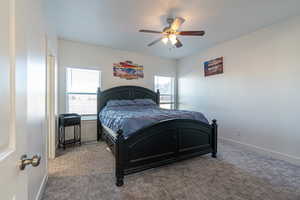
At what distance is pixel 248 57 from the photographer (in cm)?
337

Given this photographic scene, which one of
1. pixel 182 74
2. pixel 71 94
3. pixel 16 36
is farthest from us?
pixel 182 74

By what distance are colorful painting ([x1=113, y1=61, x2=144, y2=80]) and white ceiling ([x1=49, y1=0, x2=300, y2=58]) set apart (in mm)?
974

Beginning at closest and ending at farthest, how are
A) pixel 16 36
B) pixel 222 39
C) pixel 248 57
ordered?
pixel 16 36
pixel 248 57
pixel 222 39

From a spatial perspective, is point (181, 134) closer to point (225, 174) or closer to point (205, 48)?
point (225, 174)

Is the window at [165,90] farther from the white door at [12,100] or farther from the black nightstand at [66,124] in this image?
the white door at [12,100]

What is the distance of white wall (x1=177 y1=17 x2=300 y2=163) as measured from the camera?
2703 millimetres

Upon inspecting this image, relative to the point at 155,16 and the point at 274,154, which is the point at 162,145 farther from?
the point at 274,154

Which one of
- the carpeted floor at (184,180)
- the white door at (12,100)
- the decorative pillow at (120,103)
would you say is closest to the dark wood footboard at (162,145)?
the carpeted floor at (184,180)

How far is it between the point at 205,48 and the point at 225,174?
138 inches

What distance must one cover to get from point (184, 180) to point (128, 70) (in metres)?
3.54

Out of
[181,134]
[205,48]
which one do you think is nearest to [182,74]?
[205,48]

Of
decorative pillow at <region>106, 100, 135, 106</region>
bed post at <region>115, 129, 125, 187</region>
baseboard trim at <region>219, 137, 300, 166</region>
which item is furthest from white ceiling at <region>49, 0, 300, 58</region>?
baseboard trim at <region>219, 137, 300, 166</region>

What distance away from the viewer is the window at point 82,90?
3930 mm

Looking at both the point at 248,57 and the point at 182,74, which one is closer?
the point at 248,57
